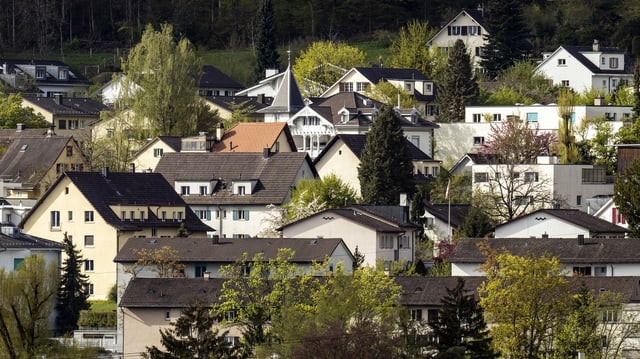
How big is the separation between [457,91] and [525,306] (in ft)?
148

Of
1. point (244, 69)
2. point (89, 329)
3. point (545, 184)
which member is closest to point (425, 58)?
point (244, 69)

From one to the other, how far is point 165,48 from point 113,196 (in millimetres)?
21968

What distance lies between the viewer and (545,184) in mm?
96438

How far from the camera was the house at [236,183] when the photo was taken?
94688 mm

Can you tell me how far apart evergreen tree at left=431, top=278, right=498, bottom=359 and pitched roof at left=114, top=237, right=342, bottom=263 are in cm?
1378

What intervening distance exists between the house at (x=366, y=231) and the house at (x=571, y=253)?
4.35 m

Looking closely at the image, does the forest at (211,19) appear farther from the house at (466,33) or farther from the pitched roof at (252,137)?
the pitched roof at (252,137)

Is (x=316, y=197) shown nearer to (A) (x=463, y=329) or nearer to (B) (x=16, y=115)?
(A) (x=463, y=329)

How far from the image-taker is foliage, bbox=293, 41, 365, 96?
123750 mm

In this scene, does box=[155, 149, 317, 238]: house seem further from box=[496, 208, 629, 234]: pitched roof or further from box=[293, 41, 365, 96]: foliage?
box=[293, 41, 365, 96]: foliage

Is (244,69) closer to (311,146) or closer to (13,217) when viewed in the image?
(311,146)

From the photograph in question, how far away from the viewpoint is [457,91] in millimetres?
112188

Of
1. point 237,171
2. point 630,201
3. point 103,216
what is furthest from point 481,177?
point 103,216

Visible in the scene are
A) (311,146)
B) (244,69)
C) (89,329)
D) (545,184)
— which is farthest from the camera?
(244,69)
